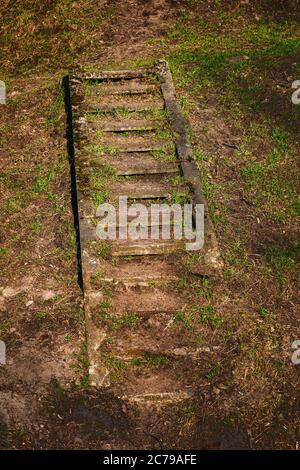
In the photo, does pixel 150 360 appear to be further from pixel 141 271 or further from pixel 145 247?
pixel 145 247

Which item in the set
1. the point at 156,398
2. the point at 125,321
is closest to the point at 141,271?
the point at 125,321

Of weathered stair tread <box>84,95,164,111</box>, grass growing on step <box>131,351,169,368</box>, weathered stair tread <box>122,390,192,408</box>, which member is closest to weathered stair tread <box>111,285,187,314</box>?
grass growing on step <box>131,351,169,368</box>

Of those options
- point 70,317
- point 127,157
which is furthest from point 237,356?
point 127,157

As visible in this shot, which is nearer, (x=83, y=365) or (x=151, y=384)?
(x=151, y=384)

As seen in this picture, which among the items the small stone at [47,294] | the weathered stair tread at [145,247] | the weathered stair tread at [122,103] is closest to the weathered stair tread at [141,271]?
the weathered stair tread at [145,247]

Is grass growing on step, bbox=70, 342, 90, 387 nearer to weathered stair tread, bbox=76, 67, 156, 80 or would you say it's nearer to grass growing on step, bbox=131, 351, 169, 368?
grass growing on step, bbox=131, 351, 169, 368

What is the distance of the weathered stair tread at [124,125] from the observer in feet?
25.1

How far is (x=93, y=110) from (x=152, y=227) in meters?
2.27

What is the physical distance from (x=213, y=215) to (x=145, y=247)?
3.09ft

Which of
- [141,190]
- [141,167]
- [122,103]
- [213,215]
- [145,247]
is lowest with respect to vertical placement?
[145,247]

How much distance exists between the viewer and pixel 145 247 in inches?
243

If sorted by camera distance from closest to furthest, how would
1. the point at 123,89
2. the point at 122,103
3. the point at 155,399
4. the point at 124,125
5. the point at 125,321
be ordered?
the point at 155,399, the point at 125,321, the point at 124,125, the point at 122,103, the point at 123,89

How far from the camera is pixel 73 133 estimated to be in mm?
7559

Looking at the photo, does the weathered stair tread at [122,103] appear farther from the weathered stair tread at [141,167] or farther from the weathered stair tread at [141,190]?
the weathered stair tread at [141,190]
